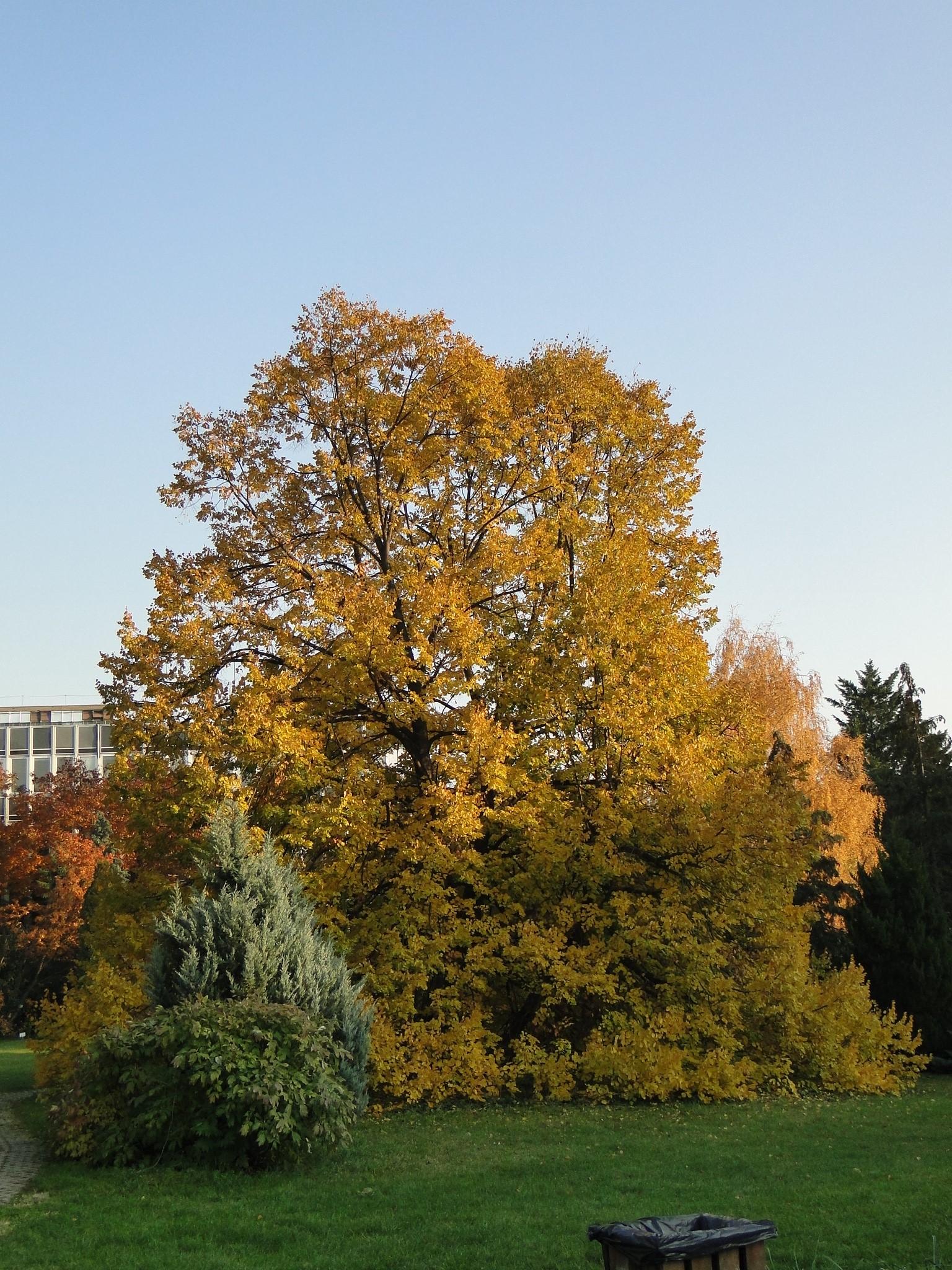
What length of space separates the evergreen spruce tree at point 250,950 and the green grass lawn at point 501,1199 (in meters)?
1.36

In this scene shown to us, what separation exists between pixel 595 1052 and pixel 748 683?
14.6 meters

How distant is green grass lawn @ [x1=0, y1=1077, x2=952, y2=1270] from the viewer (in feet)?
23.1

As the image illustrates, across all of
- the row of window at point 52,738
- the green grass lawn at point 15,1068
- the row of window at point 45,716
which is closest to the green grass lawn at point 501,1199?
the green grass lawn at point 15,1068

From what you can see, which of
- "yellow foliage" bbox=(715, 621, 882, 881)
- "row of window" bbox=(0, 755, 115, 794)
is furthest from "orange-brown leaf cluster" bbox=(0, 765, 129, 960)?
"row of window" bbox=(0, 755, 115, 794)

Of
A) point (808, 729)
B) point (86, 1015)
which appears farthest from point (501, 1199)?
point (808, 729)

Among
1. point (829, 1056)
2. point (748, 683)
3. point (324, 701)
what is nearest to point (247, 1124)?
point (324, 701)

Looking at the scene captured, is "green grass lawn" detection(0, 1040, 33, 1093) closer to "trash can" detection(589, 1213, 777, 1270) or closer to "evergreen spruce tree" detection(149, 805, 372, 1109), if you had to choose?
"evergreen spruce tree" detection(149, 805, 372, 1109)

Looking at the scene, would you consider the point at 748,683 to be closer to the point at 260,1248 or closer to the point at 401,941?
the point at 401,941

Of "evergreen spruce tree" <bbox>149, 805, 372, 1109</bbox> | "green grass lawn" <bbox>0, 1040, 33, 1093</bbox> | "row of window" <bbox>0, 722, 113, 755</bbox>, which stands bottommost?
"green grass lawn" <bbox>0, 1040, 33, 1093</bbox>

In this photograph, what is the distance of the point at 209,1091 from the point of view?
969 cm

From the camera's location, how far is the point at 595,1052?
14.4 meters

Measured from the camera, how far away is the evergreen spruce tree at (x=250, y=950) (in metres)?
11.4

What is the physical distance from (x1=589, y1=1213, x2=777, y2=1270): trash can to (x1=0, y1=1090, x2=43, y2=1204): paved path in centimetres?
624

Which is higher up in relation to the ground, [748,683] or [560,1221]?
[748,683]
